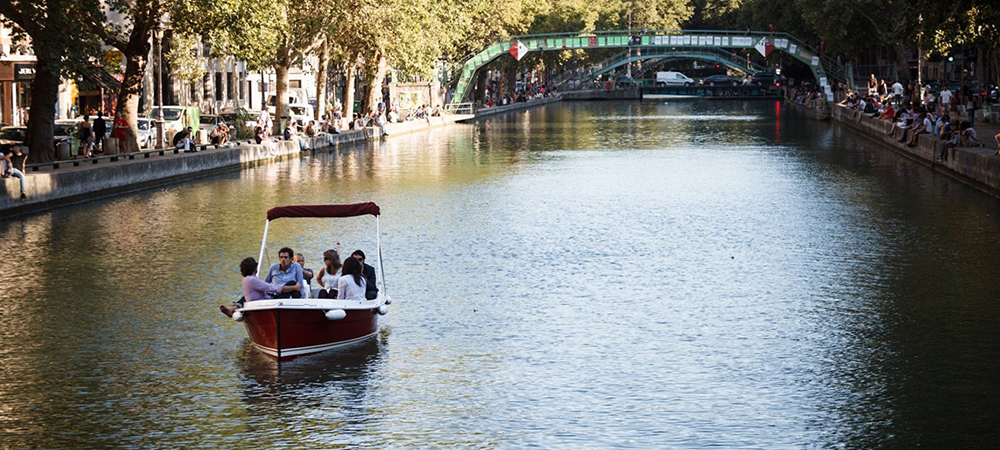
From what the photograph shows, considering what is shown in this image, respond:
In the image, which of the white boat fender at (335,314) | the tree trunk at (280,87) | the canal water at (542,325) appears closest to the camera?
the canal water at (542,325)

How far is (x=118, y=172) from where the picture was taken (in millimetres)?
37375

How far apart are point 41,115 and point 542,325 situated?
2625 cm

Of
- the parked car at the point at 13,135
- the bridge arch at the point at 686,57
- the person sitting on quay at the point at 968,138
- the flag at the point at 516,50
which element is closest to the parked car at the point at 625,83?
the bridge arch at the point at 686,57

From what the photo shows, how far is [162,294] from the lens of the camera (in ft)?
66.7

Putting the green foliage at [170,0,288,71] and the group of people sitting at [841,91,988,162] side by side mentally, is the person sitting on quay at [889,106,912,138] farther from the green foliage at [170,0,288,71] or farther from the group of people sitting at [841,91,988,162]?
the green foliage at [170,0,288,71]

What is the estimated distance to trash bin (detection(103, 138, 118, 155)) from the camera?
143 ft

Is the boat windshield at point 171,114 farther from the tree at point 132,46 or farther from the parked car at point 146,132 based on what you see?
the tree at point 132,46

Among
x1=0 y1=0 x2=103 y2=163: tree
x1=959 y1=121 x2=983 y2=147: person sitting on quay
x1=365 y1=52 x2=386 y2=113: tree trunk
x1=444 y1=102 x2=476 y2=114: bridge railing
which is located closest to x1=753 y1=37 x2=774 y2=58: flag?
x1=444 y1=102 x2=476 y2=114: bridge railing

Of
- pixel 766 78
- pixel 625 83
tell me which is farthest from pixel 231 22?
pixel 625 83

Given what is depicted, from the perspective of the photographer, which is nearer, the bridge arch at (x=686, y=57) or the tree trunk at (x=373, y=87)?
the tree trunk at (x=373, y=87)

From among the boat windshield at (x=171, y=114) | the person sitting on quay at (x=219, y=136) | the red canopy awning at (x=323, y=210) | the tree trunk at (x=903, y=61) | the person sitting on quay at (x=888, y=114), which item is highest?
the tree trunk at (x=903, y=61)

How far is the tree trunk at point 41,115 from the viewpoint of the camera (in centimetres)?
3994

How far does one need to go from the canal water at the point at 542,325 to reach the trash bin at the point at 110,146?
8.43 meters

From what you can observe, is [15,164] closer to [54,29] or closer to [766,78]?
[54,29]
